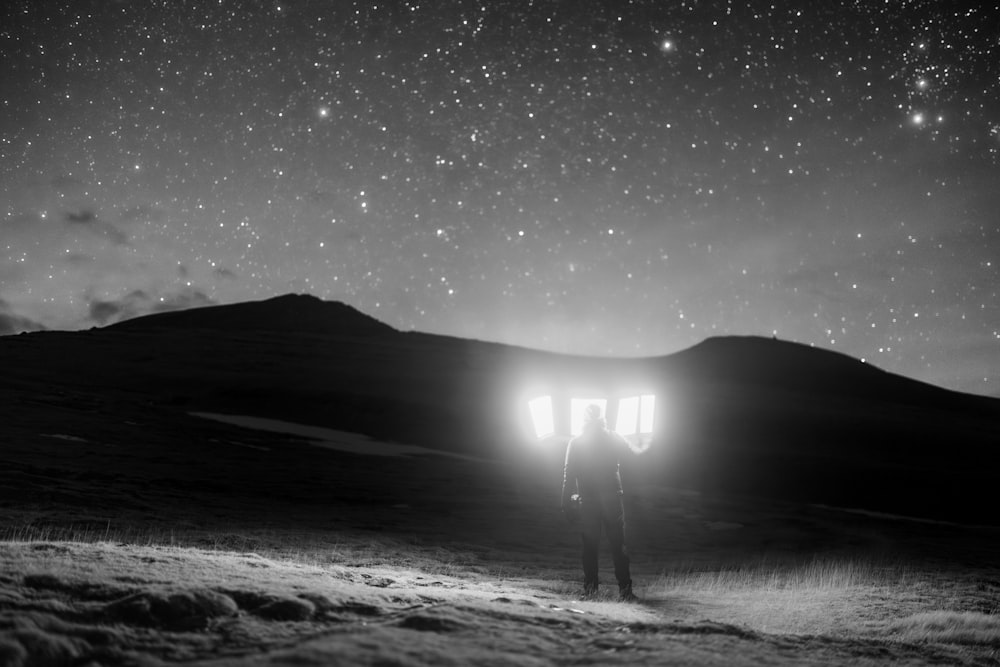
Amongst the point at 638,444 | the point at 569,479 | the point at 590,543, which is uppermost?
the point at 638,444

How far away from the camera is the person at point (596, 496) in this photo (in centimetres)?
1016

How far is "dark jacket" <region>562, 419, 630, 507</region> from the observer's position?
33.8 feet

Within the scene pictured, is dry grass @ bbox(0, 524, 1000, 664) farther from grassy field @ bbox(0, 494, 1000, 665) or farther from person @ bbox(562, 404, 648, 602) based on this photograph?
person @ bbox(562, 404, 648, 602)

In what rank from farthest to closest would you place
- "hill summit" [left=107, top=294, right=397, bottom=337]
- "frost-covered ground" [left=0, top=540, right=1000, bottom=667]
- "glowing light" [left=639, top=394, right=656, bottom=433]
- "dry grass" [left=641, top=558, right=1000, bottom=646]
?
"hill summit" [left=107, top=294, right=397, bottom=337], "glowing light" [left=639, top=394, right=656, bottom=433], "dry grass" [left=641, top=558, right=1000, bottom=646], "frost-covered ground" [left=0, top=540, right=1000, bottom=667]

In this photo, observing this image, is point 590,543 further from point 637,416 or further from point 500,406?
point 500,406

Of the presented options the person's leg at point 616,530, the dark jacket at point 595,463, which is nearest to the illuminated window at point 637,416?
the dark jacket at point 595,463

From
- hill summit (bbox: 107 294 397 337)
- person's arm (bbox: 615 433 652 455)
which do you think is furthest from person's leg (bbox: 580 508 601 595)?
hill summit (bbox: 107 294 397 337)

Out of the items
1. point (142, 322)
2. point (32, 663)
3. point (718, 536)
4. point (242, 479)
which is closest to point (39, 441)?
point (242, 479)

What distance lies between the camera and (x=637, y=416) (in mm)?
11891

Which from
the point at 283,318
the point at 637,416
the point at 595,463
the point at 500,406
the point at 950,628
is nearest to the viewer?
the point at 950,628

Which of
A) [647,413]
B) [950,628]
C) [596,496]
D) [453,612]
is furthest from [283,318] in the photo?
[453,612]

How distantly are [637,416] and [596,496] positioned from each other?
210 centimetres

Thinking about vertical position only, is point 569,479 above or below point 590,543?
above

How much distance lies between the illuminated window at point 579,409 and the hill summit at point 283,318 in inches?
4615
